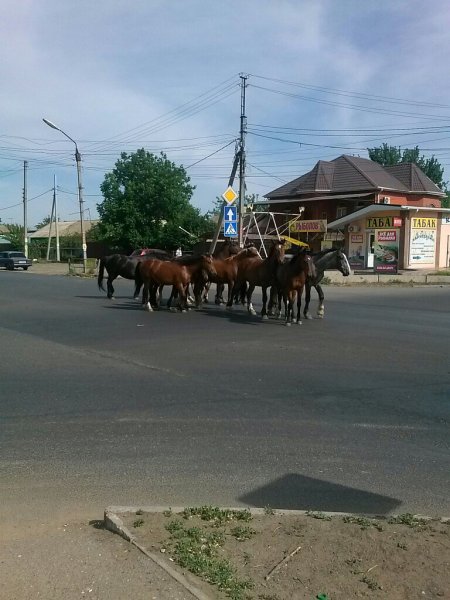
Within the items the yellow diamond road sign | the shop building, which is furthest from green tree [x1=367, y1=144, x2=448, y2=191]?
the yellow diamond road sign

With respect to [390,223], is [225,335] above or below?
below

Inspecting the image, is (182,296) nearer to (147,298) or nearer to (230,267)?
(147,298)

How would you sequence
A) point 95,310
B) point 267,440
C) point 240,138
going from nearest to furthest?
point 267,440 → point 95,310 → point 240,138

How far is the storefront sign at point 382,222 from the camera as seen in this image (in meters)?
40.8

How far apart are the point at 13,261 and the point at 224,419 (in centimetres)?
5063

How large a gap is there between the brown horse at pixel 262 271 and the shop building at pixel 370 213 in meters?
21.1

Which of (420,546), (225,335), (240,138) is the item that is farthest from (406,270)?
(420,546)

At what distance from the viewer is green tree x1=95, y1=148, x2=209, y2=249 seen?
57.5 metres

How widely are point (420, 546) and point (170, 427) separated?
3.61m

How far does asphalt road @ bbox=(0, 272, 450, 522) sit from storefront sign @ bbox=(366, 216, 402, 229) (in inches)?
1071

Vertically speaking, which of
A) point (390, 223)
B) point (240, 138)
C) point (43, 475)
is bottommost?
point (43, 475)

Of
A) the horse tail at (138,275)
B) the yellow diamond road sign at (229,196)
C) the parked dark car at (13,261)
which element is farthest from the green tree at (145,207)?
the horse tail at (138,275)

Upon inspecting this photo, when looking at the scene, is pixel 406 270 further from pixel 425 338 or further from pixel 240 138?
pixel 425 338

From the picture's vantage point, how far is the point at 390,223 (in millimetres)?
41125
